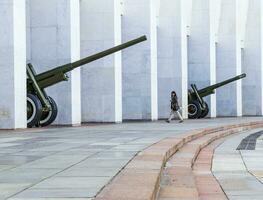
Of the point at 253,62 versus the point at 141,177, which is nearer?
the point at 141,177

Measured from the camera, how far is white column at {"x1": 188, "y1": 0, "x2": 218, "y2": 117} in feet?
146

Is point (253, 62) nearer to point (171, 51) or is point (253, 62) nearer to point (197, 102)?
point (197, 102)

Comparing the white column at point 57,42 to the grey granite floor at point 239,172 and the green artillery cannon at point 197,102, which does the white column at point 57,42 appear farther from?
the green artillery cannon at point 197,102

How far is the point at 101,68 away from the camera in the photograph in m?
29.0

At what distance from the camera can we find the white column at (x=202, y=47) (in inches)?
1753

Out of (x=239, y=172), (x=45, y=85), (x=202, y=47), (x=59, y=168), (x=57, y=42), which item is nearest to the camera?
(x=59, y=168)

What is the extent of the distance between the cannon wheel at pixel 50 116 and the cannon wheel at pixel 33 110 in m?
0.74

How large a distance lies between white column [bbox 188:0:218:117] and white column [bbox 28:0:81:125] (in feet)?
68.1

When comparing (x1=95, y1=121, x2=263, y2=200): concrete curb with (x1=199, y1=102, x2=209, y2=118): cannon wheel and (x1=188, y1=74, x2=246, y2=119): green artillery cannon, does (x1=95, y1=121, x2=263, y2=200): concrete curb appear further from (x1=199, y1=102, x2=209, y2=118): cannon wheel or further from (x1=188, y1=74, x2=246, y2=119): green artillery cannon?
(x1=199, y1=102, x2=209, y2=118): cannon wheel

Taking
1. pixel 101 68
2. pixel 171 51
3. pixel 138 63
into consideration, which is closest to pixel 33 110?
pixel 101 68

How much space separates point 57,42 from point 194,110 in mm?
18668

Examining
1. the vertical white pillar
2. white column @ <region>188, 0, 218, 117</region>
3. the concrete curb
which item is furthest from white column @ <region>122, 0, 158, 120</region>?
the concrete curb

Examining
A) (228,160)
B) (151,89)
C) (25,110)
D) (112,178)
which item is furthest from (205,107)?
(112,178)

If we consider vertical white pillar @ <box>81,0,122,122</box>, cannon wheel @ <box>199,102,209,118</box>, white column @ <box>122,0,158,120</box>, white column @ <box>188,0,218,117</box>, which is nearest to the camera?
vertical white pillar @ <box>81,0,122,122</box>
